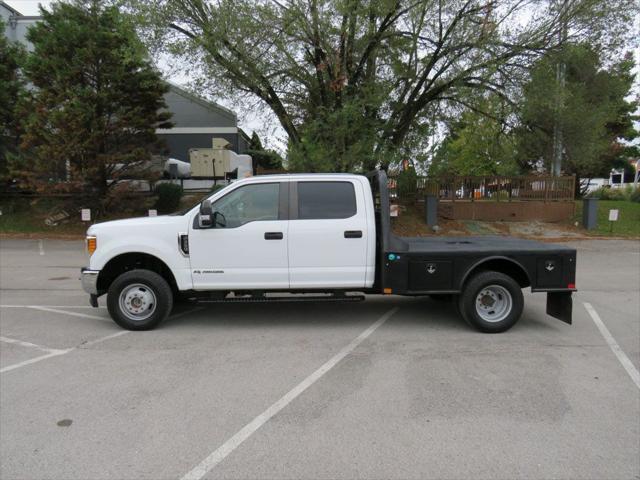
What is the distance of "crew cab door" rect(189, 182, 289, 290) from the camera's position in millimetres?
6137

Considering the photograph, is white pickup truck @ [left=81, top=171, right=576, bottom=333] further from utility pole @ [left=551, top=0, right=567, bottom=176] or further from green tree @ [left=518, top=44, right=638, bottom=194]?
green tree @ [left=518, top=44, right=638, bottom=194]

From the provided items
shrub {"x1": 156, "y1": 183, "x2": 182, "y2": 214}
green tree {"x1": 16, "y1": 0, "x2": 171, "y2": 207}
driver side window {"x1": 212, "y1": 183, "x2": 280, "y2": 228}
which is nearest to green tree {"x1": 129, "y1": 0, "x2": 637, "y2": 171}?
green tree {"x1": 16, "y1": 0, "x2": 171, "y2": 207}

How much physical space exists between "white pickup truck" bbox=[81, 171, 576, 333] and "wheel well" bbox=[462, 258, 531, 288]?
0.06ft

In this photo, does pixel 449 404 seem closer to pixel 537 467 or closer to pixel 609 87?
pixel 537 467

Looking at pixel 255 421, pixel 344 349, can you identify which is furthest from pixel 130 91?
pixel 255 421

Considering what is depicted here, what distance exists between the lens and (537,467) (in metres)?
3.19

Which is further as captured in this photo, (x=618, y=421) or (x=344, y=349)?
(x=344, y=349)

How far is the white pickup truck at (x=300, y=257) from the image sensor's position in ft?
20.2

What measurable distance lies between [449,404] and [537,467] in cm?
101

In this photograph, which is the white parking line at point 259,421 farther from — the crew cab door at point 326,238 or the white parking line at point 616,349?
the white parking line at point 616,349

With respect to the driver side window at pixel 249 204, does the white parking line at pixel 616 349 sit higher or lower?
lower

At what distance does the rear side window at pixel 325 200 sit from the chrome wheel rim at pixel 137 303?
227 centimetres

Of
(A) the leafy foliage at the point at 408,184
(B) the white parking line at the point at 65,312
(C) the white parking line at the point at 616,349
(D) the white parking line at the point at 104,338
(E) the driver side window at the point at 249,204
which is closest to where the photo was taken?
(C) the white parking line at the point at 616,349

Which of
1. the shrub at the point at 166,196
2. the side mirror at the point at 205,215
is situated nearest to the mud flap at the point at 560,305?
the side mirror at the point at 205,215
